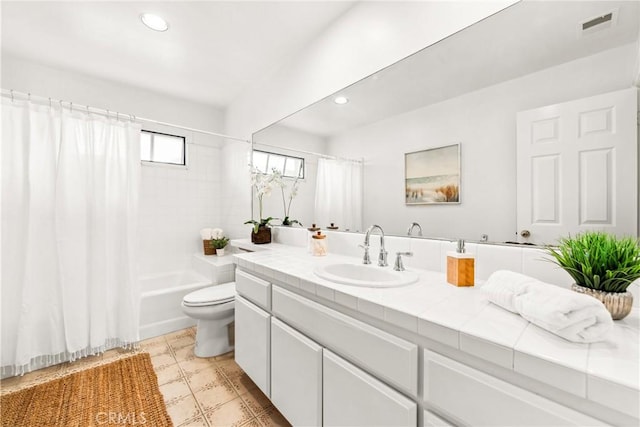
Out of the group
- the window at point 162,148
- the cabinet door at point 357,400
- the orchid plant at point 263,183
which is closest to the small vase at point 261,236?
the orchid plant at point 263,183

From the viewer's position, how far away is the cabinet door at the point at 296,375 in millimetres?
1026

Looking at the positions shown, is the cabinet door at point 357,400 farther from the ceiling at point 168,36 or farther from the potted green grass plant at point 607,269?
the ceiling at point 168,36

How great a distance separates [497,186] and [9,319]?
10.1 feet

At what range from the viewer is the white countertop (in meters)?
0.46

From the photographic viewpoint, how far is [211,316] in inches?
75.1

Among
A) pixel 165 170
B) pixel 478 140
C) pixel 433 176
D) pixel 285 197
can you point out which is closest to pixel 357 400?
pixel 433 176

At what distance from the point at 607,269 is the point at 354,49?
5.53 feet

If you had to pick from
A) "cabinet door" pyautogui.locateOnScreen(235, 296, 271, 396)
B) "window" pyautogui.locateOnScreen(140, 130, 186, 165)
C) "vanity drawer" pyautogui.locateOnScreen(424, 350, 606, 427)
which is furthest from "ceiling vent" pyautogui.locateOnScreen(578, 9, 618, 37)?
"window" pyautogui.locateOnScreen(140, 130, 186, 165)

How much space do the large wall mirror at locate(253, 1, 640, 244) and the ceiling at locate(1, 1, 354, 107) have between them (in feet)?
2.27

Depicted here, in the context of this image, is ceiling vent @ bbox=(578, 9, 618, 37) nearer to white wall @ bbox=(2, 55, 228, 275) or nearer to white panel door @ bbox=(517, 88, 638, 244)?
white panel door @ bbox=(517, 88, 638, 244)

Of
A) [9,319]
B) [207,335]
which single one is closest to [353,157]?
[207,335]

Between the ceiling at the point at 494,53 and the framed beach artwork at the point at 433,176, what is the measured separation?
270mm

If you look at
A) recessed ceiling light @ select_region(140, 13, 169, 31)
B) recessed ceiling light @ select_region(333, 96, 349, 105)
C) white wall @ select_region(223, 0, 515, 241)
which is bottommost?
recessed ceiling light @ select_region(333, 96, 349, 105)

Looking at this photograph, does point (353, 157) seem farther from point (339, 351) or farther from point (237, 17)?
point (237, 17)
